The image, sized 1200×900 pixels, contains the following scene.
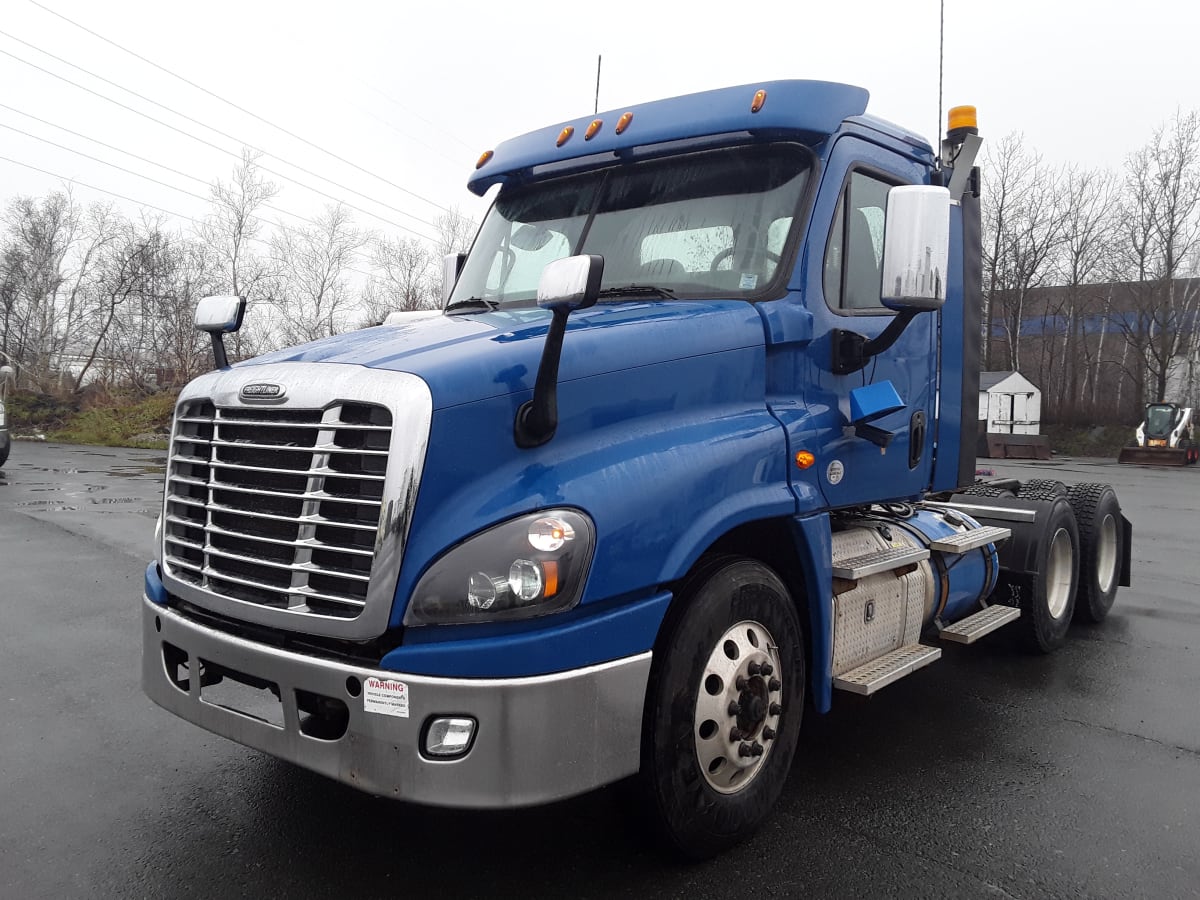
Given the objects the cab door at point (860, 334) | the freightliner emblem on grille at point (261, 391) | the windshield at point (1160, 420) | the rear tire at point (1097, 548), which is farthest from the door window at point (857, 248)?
the windshield at point (1160, 420)

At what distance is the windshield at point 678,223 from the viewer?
144 inches

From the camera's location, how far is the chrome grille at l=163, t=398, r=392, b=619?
2.60m

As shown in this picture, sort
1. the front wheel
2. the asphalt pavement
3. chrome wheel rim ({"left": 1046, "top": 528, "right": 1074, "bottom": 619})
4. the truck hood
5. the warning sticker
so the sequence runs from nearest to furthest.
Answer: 1. the warning sticker
2. the truck hood
3. the front wheel
4. the asphalt pavement
5. chrome wheel rim ({"left": 1046, "top": 528, "right": 1074, "bottom": 619})

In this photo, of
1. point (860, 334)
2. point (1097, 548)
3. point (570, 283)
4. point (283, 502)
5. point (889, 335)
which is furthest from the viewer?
point (1097, 548)

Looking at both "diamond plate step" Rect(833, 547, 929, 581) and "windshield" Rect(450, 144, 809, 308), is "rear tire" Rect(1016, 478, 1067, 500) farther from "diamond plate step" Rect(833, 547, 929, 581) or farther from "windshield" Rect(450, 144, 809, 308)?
"windshield" Rect(450, 144, 809, 308)

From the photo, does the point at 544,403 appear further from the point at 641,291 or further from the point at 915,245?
the point at 915,245

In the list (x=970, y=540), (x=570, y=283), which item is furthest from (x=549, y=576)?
(x=970, y=540)

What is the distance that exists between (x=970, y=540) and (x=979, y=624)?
0.53 m

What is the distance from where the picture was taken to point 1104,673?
Answer: 5.55 metres

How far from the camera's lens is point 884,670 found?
388cm

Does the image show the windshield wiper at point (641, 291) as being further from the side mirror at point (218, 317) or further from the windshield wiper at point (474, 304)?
the side mirror at point (218, 317)

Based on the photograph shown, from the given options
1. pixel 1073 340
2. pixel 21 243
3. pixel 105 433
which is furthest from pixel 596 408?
pixel 1073 340

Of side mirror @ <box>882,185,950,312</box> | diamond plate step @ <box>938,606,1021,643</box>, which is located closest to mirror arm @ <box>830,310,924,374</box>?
side mirror @ <box>882,185,950,312</box>

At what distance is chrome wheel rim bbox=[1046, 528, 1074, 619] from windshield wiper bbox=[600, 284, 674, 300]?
374 centimetres
